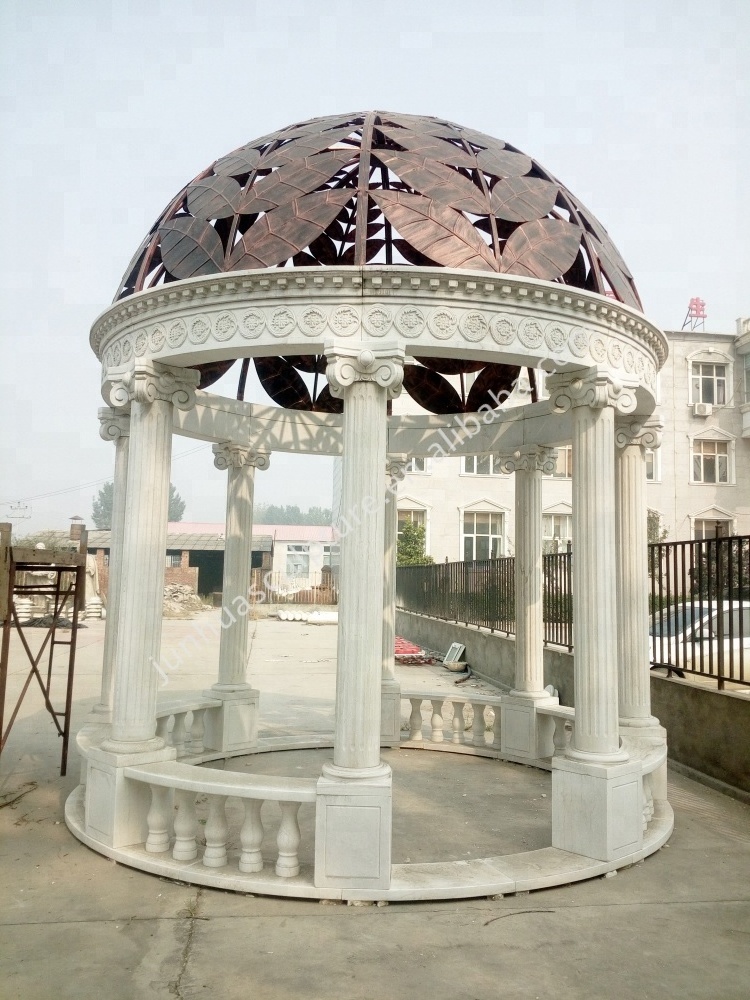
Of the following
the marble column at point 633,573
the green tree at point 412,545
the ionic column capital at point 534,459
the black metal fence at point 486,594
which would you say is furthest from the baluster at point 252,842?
the green tree at point 412,545

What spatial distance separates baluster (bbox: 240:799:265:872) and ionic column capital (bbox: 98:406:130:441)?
509 cm

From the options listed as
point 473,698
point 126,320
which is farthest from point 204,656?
point 126,320

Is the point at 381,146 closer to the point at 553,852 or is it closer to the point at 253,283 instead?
the point at 253,283

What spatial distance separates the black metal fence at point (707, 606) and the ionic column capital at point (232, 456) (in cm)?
661

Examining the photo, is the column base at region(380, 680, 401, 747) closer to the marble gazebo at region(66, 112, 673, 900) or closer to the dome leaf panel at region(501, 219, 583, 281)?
the marble gazebo at region(66, 112, 673, 900)

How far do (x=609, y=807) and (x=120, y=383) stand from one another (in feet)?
20.9

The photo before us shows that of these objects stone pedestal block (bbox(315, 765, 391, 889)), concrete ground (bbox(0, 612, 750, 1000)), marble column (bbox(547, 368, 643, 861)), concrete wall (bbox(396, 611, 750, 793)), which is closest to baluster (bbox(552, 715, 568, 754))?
concrete wall (bbox(396, 611, 750, 793))

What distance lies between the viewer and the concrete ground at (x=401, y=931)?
188 inches

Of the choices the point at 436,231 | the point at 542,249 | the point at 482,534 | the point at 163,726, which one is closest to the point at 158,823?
the point at 163,726

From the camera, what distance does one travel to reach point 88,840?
7137mm

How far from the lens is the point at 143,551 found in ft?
24.3

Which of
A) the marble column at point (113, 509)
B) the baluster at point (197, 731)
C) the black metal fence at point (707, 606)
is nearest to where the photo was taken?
the marble column at point (113, 509)

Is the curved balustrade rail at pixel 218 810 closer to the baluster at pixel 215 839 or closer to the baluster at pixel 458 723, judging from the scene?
the baluster at pixel 215 839

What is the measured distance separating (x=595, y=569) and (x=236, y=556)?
222 inches
